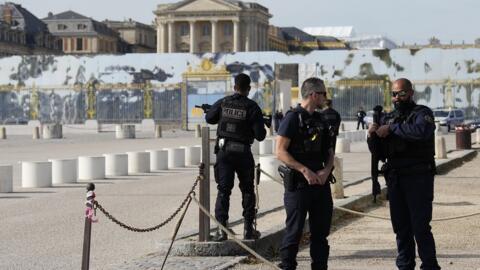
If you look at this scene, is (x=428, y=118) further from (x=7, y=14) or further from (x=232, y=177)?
(x=7, y=14)

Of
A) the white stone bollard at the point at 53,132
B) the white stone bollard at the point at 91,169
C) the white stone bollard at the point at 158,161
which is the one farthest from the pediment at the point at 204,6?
the white stone bollard at the point at 91,169

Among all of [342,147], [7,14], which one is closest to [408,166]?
[342,147]

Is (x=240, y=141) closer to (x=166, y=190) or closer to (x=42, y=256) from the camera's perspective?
(x=42, y=256)

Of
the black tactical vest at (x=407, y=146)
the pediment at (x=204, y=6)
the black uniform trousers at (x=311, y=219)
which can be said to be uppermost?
the pediment at (x=204, y=6)

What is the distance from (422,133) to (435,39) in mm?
166482

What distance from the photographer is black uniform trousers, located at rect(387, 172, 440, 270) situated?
8.98 meters

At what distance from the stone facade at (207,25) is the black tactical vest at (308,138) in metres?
149

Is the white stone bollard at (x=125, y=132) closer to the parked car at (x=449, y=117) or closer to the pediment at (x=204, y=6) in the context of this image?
the parked car at (x=449, y=117)

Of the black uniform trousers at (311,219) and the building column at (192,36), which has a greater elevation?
the building column at (192,36)

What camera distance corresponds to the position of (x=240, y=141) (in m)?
10.9

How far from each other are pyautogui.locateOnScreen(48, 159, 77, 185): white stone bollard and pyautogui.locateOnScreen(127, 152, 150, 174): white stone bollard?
11.6ft

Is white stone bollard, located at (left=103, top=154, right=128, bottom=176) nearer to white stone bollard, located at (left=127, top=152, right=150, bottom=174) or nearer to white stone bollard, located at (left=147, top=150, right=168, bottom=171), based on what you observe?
white stone bollard, located at (left=127, top=152, right=150, bottom=174)

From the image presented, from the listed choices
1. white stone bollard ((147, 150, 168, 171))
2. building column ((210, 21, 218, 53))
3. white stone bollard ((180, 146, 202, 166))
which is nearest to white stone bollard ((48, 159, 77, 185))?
white stone bollard ((147, 150, 168, 171))

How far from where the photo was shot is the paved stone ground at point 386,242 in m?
10.5
